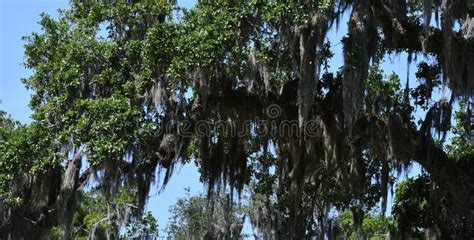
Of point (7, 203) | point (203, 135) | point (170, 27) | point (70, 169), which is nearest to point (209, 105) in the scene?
point (203, 135)

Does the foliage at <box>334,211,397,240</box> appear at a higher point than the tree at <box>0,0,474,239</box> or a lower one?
higher

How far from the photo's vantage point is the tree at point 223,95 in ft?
36.5

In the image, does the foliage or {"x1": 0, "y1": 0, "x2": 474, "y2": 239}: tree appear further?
the foliage

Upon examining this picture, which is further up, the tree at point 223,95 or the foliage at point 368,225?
the foliage at point 368,225

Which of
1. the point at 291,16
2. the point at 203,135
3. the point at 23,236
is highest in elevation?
the point at 291,16

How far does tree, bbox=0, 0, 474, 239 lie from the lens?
438 inches

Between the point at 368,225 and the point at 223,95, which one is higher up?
the point at 368,225

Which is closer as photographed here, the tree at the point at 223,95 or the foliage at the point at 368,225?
the tree at the point at 223,95

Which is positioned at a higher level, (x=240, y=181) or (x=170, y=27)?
(x=170, y=27)

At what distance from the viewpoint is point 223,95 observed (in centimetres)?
1221

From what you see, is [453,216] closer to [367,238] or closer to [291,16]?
[291,16]

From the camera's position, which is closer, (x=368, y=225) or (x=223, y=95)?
(x=223, y=95)

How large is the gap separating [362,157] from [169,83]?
4.20 meters

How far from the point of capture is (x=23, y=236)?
488 inches
